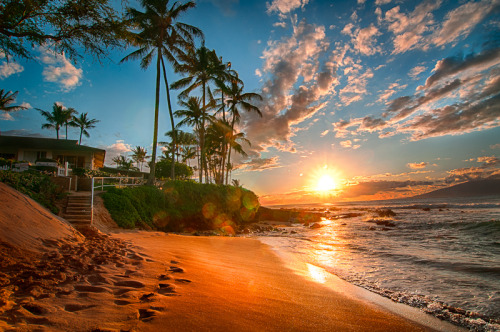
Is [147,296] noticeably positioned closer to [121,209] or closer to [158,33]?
[121,209]

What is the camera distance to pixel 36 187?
33.3 ft

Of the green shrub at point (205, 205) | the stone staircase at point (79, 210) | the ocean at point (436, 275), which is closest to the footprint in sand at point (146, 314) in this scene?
the ocean at point (436, 275)

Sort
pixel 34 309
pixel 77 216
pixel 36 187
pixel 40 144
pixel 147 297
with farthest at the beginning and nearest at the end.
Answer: pixel 40 144 → pixel 36 187 → pixel 77 216 → pixel 147 297 → pixel 34 309

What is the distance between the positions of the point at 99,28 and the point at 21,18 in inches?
62.1

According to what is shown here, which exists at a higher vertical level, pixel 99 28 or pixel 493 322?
pixel 99 28

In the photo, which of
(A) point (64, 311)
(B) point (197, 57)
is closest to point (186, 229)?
(A) point (64, 311)

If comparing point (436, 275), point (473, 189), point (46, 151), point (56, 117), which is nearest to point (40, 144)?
point (46, 151)

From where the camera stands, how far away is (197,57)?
2358 centimetres

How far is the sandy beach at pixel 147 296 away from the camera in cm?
204

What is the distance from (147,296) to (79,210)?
9717 millimetres

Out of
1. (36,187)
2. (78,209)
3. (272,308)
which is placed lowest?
(272,308)

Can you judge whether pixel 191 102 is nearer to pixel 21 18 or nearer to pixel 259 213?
pixel 259 213

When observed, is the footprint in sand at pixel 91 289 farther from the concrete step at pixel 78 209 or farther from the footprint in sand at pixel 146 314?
the concrete step at pixel 78 209

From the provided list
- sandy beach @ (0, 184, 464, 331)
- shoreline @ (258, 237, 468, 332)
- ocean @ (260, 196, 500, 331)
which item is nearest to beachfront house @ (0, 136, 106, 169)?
sandy beach @ (0, 184, 464, 331)
